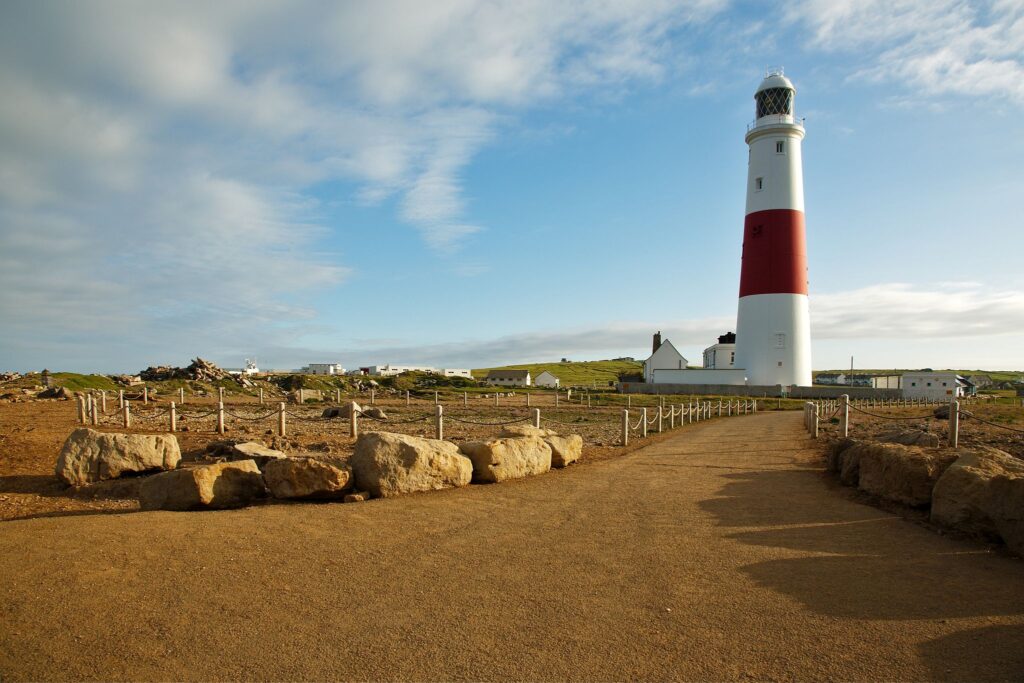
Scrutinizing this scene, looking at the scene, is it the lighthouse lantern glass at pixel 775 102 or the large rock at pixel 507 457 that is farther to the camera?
the lighthouse lantern glass at pixel 775 102

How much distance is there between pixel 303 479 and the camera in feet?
29.5

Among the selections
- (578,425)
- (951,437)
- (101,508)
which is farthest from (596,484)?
(578,425)

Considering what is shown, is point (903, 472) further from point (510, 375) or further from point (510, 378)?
point (510, 375)

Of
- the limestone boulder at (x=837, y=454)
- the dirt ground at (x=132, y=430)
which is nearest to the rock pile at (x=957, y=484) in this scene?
the limestone boulder at (x=837, y=454)

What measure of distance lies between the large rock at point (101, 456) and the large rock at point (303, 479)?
3612 millimetres

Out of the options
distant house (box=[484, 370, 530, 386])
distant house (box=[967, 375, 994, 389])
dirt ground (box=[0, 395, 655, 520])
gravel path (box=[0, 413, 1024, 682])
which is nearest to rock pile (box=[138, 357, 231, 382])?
dirt ground (box=[0, 395, 655, 520])

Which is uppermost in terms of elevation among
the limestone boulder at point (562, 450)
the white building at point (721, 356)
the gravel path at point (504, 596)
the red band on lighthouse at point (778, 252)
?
the red band on lighthouse at point (778, 252)

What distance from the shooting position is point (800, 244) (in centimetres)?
3947

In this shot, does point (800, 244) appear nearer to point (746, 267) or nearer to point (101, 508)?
point (746, 267)

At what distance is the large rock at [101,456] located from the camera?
10531 mm

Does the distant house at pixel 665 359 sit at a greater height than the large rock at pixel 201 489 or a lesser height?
greater

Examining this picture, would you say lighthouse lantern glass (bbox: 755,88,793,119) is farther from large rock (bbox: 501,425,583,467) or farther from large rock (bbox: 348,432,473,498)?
A: large rock (bbox: 348,432,473,498)

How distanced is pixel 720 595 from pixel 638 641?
128 centimetres

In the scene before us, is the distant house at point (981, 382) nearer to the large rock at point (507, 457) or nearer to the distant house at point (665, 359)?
the distant house at point (665, 359)
